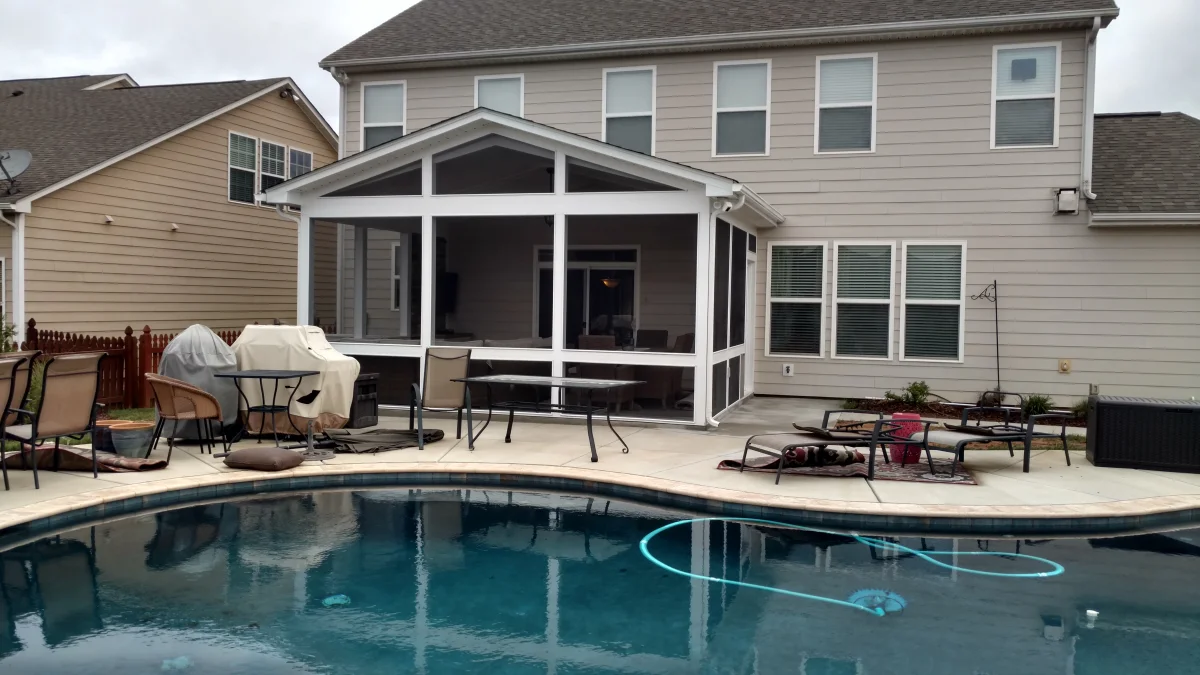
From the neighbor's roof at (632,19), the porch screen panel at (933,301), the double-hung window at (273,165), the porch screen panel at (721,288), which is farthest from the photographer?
the double-hung window at (273,165)

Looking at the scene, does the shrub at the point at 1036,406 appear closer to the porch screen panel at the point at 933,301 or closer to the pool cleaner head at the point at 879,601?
the porch screen panel at the point at 933,301

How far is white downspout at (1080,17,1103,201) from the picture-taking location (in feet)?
35.0

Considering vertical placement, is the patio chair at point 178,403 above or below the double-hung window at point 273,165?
below

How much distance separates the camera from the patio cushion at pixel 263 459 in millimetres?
7219

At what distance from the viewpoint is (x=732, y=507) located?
21.2ft

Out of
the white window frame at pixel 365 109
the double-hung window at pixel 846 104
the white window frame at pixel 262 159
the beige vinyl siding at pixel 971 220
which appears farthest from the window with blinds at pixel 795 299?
the white window frame at pixel 262 159

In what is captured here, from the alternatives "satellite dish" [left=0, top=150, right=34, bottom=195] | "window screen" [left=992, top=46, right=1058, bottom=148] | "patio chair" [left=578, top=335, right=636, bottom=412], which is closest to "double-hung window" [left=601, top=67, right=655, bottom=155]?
"patio chair" [left=578, top=335, right=636, bottom=412]

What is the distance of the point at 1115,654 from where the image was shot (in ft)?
13.8

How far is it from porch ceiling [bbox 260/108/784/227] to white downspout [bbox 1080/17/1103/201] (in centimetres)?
376

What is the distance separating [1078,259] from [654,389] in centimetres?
551

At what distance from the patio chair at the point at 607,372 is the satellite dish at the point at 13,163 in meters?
7.61

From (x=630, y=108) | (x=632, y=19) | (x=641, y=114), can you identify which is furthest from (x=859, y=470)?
(x=632, y=19)

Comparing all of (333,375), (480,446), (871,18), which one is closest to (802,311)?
(871,18)

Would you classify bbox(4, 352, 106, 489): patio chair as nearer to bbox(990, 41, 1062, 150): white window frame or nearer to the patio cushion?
the patio cushion
